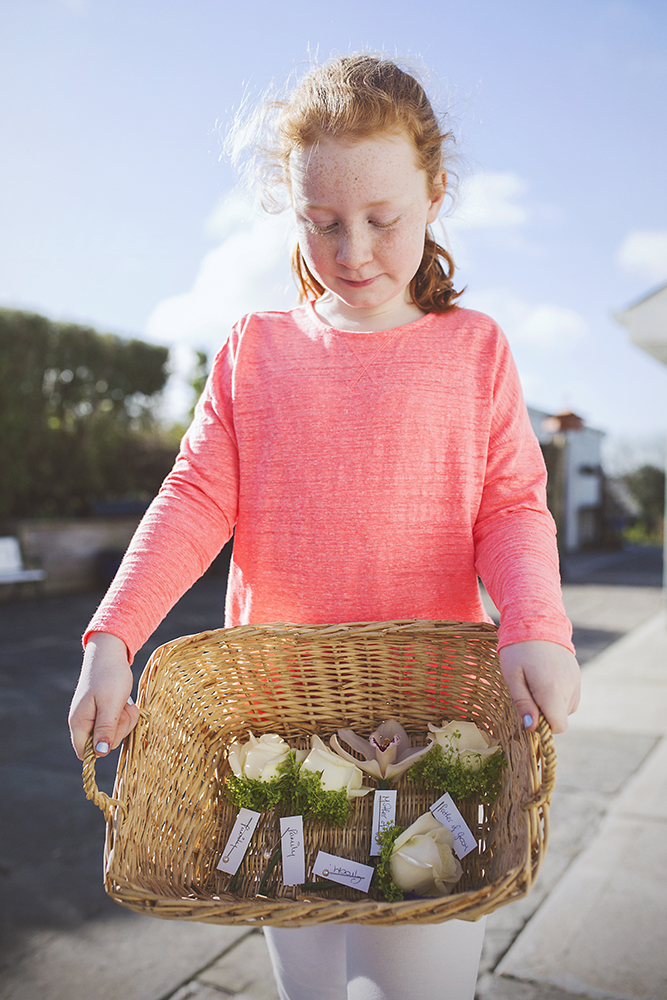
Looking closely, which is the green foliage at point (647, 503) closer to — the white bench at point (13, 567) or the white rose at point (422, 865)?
the white bench at point (13, 567)

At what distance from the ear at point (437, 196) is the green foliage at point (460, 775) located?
724mm

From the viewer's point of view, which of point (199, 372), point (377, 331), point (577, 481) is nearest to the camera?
point (377, 331)

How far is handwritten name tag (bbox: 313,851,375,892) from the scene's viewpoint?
965 millimetres

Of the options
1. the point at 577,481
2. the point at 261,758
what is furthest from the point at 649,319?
the point at 577,481

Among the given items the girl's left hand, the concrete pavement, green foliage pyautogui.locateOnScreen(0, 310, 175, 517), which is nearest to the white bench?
green foliage pyautogui.locateOnScreen(0, 310, 175, 517)

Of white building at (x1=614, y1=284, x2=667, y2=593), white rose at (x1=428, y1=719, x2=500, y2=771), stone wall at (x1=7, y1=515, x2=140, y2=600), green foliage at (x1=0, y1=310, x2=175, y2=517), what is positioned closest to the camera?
white rose at (x1=428, y1=719, x2=500, y2=771)

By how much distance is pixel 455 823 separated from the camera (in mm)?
982

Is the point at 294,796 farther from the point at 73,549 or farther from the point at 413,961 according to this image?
the point at 73,549

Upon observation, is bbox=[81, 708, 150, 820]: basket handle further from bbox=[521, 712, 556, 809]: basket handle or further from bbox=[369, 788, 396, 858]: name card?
bbox=[521, 712, 556, 809]: basket handle

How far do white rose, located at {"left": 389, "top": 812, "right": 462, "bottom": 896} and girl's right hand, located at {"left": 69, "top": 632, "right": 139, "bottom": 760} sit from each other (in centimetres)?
35

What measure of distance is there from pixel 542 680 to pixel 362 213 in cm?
59

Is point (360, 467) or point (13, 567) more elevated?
point (360, 467)

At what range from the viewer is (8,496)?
31.8 ft

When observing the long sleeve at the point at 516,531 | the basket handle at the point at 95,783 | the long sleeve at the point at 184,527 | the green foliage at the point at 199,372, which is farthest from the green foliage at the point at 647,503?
the basket handle at the point at 95,783
